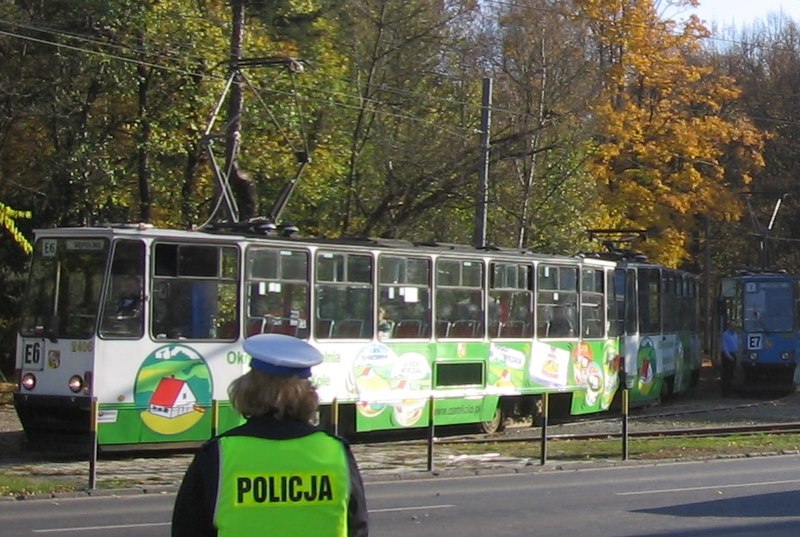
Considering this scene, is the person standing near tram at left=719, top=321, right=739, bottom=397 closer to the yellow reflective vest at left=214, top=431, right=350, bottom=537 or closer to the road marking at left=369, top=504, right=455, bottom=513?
the road marking at left=369, top=504, right=455, bottom=513

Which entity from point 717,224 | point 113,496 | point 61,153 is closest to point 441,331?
point 113,496

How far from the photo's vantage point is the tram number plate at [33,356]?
18594 mm

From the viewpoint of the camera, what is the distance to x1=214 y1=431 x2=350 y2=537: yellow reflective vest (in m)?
4.09

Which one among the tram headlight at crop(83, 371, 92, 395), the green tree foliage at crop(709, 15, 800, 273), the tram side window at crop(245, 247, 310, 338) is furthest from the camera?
the green tree foliage at crop(709, 15, 800, 273)

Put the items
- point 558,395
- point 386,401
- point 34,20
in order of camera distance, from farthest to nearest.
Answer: point 34,20
point 558,395
point 386,401

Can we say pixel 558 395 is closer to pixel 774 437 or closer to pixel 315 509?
pixel 774 437

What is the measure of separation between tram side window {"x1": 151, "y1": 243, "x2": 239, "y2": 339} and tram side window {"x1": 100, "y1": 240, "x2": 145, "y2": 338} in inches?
7.8

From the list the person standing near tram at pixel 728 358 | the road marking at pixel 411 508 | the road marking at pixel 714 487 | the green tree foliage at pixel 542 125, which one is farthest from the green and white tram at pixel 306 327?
the person standing near tram at pixel 728 358

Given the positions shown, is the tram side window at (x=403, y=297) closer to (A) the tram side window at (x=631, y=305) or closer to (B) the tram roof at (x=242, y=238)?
(B) the tram roof at (x=242, y=238)

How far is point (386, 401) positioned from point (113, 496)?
720 cm

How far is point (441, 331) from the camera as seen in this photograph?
76.5 feet

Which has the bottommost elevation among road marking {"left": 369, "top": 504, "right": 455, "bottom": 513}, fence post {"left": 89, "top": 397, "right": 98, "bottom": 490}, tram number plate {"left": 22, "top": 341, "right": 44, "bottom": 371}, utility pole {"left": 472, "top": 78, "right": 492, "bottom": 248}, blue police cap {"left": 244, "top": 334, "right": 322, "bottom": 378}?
road marking {"left": 369, "top": 504, "right": 455, "bottom": 513}

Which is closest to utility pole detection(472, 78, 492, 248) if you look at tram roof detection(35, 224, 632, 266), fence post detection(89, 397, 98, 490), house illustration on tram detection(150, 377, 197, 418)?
tram roof detection(35, 224, 632, 266)

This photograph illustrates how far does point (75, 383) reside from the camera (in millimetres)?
18250
